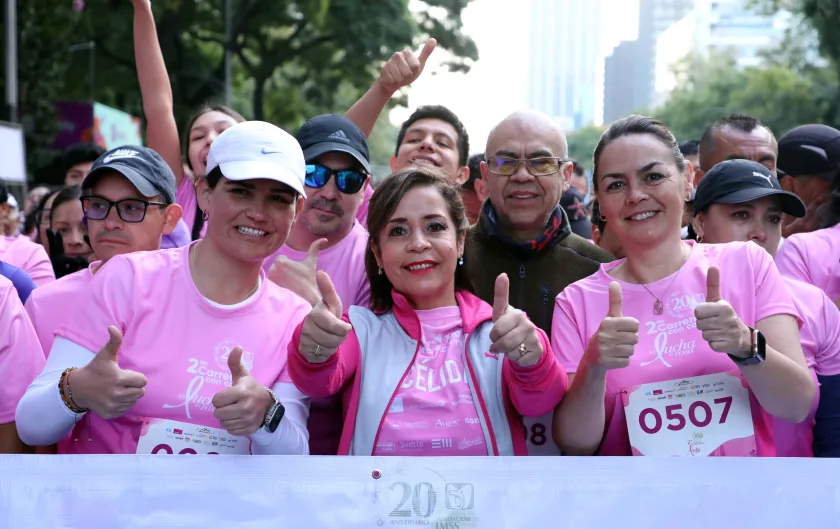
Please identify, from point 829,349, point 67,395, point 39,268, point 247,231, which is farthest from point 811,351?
point 39,268

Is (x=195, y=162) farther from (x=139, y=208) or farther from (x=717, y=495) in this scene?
(x=717, y=495)

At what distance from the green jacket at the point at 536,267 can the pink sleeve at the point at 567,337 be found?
0.78 meters

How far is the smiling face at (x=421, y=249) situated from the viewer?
321 centimetres

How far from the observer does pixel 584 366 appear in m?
2.86

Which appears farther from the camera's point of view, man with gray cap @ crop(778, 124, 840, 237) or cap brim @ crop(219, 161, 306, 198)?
man with gray cap @ crop(778, 124, 840, 237)

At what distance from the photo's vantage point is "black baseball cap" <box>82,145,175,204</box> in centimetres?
354

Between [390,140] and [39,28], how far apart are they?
55.4 meters

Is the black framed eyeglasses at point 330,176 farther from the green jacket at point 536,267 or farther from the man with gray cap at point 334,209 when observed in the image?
the green jacket at point 536,267

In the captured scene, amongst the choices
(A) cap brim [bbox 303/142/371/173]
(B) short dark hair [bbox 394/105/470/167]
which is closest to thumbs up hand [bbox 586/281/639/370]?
(A) cap brim [bbox 303/142/371/173]

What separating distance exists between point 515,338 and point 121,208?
1713mm

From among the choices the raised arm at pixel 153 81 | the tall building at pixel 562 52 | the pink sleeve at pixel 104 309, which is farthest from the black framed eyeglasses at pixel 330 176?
the tall building at pixel 562 52

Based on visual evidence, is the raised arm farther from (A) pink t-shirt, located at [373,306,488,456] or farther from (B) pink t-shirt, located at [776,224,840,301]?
(B) pink t-shirt, located at [776,224,840,301]

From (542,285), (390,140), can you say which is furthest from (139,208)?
Answer: (390,140)

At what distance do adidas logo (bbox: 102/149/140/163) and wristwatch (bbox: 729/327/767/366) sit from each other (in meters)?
2.30
